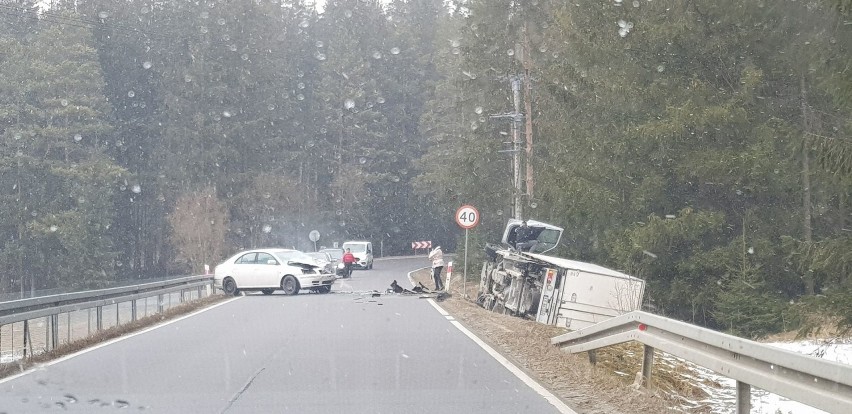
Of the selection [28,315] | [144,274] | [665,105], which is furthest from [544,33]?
[144,274]

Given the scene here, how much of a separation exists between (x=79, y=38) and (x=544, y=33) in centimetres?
3226

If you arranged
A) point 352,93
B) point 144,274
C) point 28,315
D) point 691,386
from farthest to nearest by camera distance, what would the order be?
point 352,93, point 144,274, point 28,315, point 691,386

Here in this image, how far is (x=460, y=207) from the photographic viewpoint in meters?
37.6

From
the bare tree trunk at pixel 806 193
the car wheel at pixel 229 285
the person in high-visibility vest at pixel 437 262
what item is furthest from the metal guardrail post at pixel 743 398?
the car wheel at pixel 229 285

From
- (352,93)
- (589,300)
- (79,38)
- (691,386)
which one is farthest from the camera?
(352,93)

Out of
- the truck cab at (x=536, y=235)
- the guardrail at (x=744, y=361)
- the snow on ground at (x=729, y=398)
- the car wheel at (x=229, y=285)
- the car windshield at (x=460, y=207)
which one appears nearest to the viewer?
the guardrail at (x=744, y=361)

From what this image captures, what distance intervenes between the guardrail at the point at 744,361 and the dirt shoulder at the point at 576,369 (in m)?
0.43

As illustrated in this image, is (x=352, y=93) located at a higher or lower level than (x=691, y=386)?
higher

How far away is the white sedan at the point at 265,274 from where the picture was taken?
2950 centimetres

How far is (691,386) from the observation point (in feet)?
33.8

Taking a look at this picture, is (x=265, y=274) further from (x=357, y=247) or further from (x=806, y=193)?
(x=357, y=247)

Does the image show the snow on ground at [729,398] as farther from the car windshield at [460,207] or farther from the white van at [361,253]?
the white van at [361,253]

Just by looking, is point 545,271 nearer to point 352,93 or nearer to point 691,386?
point 691,386

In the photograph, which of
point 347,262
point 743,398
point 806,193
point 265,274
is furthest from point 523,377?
point 347,262
